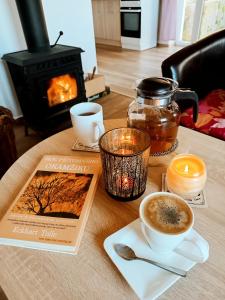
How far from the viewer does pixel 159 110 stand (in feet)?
2.14

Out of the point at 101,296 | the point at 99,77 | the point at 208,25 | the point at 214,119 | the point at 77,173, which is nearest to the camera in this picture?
the point at 101,296

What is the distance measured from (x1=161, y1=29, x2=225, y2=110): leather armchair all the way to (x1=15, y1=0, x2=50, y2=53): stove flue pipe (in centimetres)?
103

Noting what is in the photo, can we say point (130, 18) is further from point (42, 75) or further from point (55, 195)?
point (55, 195)

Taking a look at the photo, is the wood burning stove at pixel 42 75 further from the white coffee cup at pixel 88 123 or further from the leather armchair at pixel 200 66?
the white coffee cup at pixel 88 123

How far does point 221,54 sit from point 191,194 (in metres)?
1.12

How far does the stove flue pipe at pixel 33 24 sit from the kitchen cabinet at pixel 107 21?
9.26 ft

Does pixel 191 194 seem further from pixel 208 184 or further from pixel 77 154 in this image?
pixel 77 154

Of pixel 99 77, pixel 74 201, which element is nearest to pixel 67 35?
pixel 99 77

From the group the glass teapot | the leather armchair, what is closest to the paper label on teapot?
the glass teapot

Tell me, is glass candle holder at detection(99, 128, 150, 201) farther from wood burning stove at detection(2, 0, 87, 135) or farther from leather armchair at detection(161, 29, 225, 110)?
wood burning stove at detection(2, 0, 87, 135)

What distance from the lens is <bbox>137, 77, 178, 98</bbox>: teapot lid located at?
1.86 ft

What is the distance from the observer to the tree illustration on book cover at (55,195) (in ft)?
1.73

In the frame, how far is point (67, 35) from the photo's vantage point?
7.48 feet

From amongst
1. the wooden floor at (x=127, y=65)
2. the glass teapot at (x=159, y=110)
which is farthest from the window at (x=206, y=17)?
the glass teapot at (x=159, y=110)
